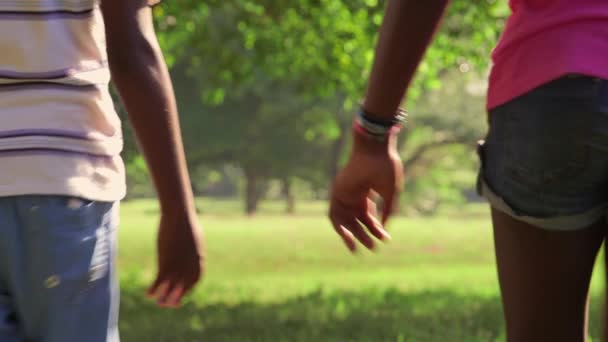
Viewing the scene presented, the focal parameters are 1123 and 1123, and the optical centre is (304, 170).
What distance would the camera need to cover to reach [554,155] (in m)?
2.15

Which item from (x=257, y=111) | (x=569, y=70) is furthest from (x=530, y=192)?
(x=257, y=111)

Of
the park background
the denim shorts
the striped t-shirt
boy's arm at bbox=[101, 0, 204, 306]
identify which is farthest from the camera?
the park background

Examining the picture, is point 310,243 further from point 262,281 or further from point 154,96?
point 154,96

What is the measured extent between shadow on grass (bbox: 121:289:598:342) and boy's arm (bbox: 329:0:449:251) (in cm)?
533

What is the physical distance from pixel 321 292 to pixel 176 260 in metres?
11.0

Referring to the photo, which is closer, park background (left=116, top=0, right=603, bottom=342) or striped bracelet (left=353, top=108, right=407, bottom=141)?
striped bracelet (left=353, top=108, right=407, bottom=141)

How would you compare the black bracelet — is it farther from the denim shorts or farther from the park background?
the park background

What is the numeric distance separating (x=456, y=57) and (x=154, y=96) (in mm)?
12795

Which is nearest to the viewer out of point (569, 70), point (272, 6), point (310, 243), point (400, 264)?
point (569, 70)

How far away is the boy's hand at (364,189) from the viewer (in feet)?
8.24

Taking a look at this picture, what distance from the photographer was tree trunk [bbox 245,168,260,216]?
150 ft

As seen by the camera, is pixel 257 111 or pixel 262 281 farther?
pixel 257 111

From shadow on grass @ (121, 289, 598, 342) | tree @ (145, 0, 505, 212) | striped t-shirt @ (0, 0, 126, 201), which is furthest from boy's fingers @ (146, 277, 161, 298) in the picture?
tree @ (145, 0, 505, 212)

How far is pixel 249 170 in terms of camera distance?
1766 inches
